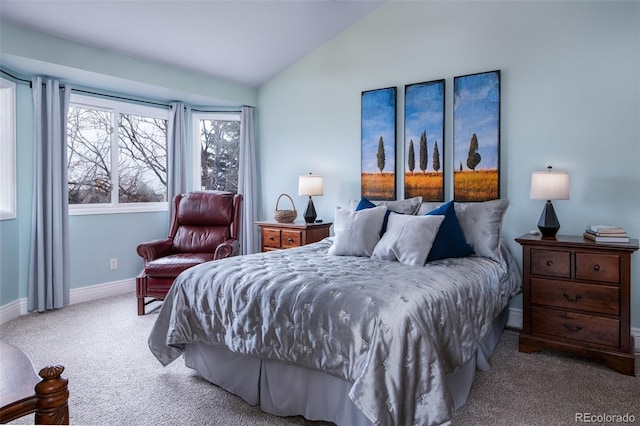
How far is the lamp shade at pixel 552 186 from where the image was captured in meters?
2.84

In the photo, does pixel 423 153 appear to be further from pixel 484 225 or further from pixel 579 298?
pixel 579 298

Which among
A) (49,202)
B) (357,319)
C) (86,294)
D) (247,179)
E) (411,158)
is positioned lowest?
(86,294)

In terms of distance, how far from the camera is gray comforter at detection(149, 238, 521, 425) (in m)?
1.64

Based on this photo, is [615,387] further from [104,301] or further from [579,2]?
[104,301]

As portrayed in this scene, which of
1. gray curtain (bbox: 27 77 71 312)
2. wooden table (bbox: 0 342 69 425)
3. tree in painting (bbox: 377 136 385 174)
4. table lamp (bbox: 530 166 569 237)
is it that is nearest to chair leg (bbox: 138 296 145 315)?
gray curtain (bbox: 27 77 71 312)

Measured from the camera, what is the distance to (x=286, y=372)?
1.99 metres

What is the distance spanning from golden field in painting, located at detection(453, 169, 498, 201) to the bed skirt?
1.64 metres

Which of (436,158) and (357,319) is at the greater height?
(436,158)

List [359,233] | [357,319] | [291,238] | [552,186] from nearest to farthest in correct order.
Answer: [357,319] → [552,186] → [359,233] → [291,238]

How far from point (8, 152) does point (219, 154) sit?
7.31ft

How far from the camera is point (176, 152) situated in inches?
192

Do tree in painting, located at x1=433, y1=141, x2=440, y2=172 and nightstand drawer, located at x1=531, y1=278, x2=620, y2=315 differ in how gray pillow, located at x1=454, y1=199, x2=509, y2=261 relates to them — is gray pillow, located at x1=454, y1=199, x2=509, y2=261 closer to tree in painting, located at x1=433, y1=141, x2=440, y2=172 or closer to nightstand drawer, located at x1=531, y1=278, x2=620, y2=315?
nightstand drawer, located at x1=531, y1=278, x2=620, y2=315

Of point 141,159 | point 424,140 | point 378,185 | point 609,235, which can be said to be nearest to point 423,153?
point 424,140

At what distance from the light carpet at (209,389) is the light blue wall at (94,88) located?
94cm
